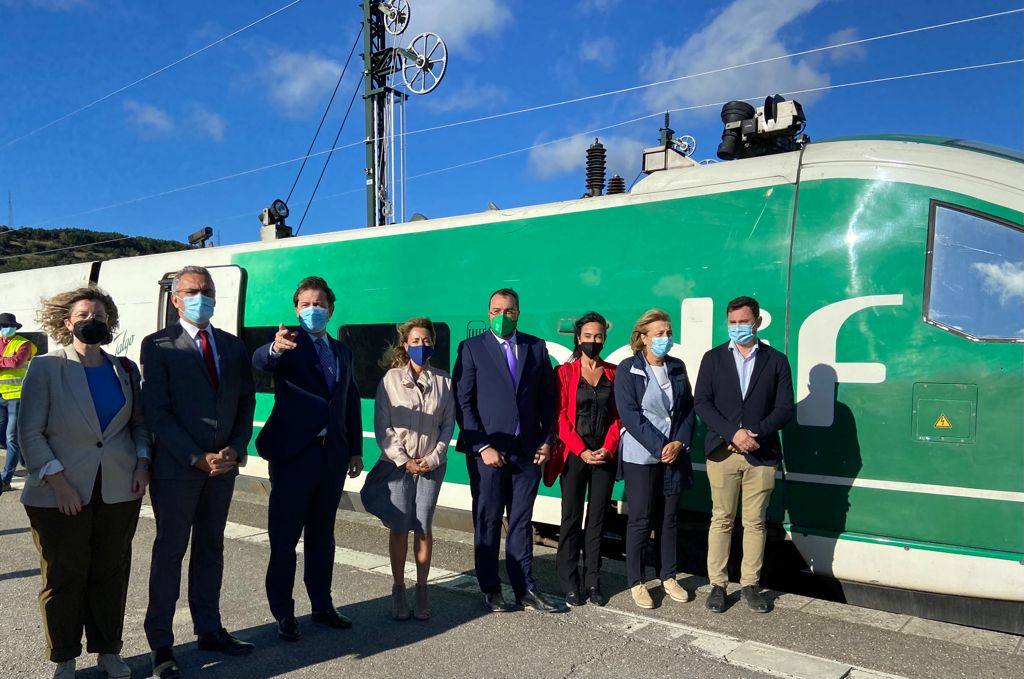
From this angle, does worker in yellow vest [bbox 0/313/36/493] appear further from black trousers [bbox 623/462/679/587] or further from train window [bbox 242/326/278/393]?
black trousers [bbox 623/462/679/587]

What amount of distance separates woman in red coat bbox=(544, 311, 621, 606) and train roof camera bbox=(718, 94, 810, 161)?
2.14m

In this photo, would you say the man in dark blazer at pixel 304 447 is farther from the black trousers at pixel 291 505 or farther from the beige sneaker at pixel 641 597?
the beige sneaker at pixel 641 597

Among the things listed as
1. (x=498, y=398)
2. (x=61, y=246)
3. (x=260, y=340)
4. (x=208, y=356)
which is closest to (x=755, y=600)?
(x=498, y=398)

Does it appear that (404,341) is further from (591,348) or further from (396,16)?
(396,16)

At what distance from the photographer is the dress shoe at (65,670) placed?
3.56 meters

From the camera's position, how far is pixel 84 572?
11.8ft

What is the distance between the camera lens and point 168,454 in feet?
12.5

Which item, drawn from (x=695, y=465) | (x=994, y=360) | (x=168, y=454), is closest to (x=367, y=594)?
(x=168, y=454)

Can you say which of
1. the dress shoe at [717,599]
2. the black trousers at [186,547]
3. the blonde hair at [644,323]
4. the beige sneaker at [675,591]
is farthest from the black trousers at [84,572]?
the dress shoe at [717,599]

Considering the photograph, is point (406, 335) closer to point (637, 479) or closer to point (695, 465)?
point (637, 479)

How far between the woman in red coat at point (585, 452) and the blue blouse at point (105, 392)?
8.12 feet

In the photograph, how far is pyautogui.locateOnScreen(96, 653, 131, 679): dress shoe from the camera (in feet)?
12.1

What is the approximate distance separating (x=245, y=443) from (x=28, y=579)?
252cm

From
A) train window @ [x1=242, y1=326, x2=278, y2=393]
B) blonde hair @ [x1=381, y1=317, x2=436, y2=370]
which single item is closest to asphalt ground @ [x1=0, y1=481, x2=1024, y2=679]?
blonde hair @ [x1=381, y1=317, x2=436, y2=370]
